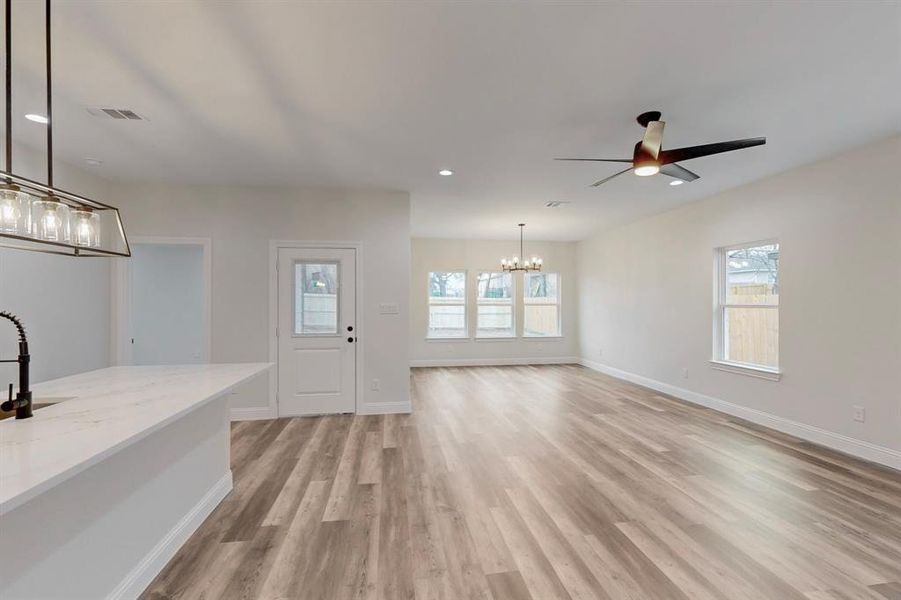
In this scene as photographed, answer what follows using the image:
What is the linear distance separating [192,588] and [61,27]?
2.79 meters

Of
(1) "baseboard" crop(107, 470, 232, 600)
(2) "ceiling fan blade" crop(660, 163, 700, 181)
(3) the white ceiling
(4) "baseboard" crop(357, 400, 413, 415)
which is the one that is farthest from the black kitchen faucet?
(2) "ceiling fan blade" crop(660, 163, 700, 181)

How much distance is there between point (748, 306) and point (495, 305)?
4.68 meters

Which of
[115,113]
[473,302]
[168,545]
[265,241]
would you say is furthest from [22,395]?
[473,302]

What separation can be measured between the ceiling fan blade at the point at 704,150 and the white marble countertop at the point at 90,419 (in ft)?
10.4

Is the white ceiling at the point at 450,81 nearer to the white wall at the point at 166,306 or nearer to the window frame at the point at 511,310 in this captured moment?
the white wall at the point at 166,306

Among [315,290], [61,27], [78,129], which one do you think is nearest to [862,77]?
[61,27]

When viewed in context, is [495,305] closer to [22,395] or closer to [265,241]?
[265,241]

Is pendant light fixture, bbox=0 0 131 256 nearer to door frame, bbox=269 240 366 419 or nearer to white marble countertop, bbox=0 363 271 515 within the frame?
white marble countertop, bbox=0 363 271 515

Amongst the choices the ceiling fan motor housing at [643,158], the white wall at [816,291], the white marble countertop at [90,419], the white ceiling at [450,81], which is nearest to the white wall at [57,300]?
the white ceiling at [450,81]

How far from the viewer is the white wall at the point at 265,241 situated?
460 cm

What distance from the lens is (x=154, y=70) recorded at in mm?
2318

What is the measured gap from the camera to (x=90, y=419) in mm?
1579

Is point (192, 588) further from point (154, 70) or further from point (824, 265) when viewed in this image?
point (824, 265)

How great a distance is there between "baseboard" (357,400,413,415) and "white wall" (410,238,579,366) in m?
3.36
